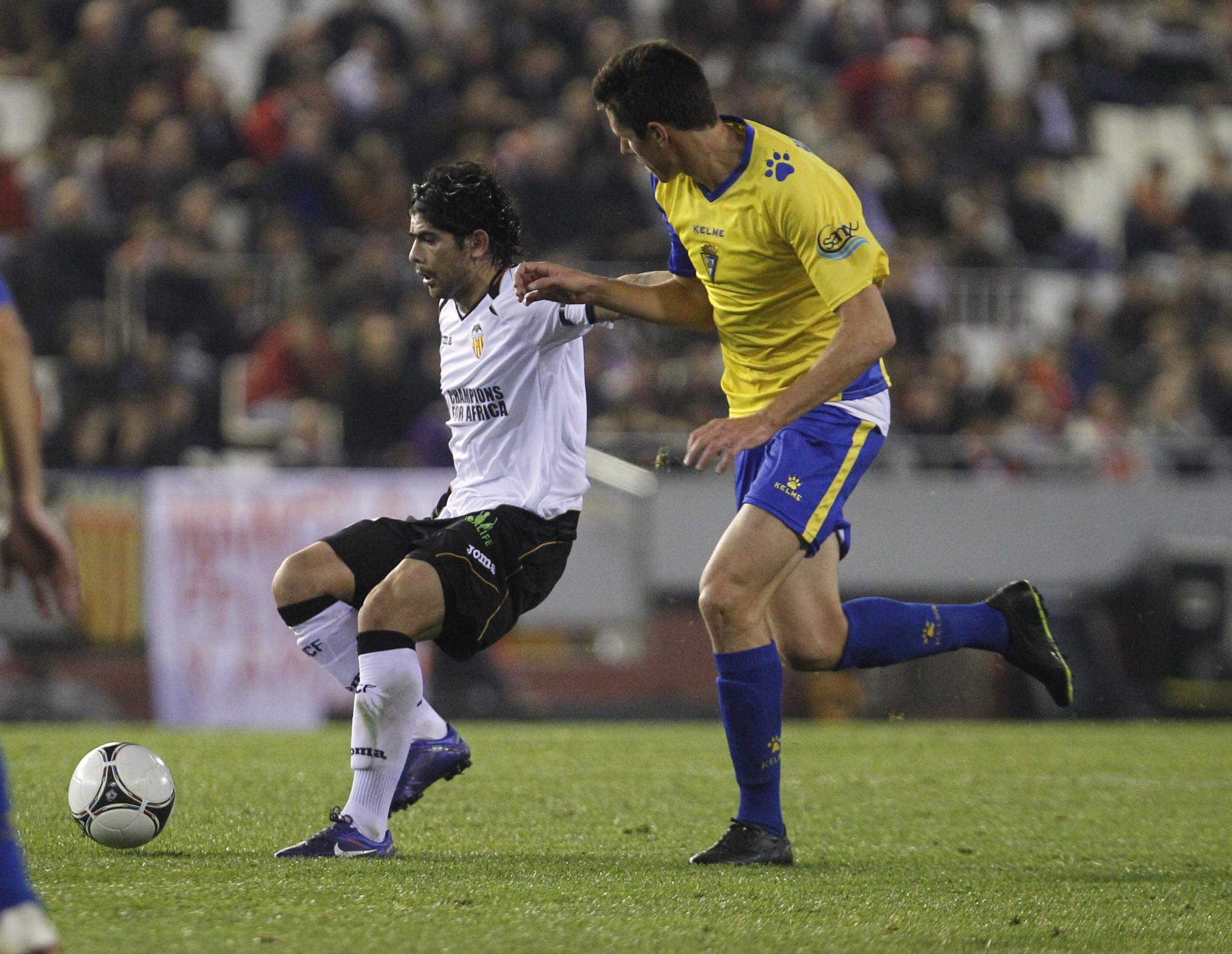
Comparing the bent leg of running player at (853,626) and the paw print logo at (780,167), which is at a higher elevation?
the paw print logo at (780,167)

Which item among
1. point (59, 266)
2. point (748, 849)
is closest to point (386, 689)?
point (748, 849)

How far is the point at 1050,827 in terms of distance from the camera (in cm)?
643

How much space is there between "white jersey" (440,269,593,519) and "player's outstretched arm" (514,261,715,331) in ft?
0.45

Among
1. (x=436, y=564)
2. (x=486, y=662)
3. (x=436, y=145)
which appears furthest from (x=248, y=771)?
(x=436, y=145)

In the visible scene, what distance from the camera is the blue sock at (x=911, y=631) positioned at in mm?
6148

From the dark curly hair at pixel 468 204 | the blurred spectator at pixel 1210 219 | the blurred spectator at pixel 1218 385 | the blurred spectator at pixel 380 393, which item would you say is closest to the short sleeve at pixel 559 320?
the dark curly hair at pixel 468 204

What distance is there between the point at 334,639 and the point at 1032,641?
240 cm

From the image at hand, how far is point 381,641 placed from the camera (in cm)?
528

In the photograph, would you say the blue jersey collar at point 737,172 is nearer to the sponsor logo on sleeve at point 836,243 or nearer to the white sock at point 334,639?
the sponsor logo on sleeve at point 836,243

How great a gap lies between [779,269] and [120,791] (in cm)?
249

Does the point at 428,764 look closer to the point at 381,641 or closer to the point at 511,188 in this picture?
the point at 381,641

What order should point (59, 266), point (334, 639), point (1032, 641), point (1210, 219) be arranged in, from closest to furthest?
point (334, 639) → point (1032, 641) → point (59, 266) → point (1210, 219)

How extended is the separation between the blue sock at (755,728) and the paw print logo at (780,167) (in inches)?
55.3

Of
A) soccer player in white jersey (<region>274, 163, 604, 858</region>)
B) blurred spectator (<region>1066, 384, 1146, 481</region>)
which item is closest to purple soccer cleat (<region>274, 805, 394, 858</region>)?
soccer player in white jersey (<region>274, 163, 604, 858</region>)
